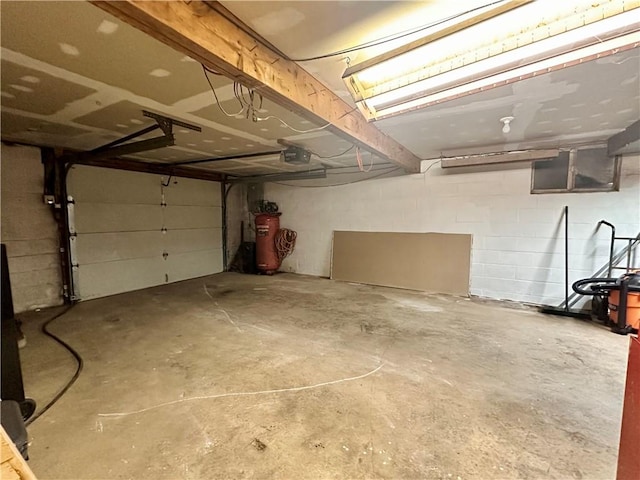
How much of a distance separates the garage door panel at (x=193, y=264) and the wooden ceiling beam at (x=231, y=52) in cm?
453

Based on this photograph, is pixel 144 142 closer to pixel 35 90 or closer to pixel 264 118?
pixel 35 90

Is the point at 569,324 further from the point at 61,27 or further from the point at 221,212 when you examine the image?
the point at 221,212

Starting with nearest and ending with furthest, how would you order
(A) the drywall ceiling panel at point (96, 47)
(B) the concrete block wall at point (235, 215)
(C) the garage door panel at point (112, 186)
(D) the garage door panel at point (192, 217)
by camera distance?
1. (A) the drywall ceiling panel at point (96, 47)
2. (C) the garage door panel at point (112, 186)
3. (D) the garage door panel at point (192, 217)
4. (B) the concrete block wall at point (235, 215)

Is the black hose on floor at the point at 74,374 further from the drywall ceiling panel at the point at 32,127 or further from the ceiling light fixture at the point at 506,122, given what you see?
the ceiling light fixture at the point at 506,122

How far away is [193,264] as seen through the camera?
235 inches

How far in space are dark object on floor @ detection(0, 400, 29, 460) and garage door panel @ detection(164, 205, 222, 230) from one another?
4.54m

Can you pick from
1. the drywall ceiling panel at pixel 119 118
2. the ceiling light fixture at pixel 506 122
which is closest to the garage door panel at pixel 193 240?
the drywall ceiling panel at pixel 119 118

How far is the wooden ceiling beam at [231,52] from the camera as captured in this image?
3.65 ft

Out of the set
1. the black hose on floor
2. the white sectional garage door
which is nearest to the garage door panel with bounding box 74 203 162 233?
the white sectional garage door

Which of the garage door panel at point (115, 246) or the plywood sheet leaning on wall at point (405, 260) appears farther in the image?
the plywood sheet leaning on wall at point (405, 260)

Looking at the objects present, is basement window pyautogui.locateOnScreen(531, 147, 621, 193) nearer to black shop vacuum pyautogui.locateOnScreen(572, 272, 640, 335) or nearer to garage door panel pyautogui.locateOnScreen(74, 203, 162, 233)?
black shop vacuum pyautogui.locateOnScreen(572, 272, 640, 335)

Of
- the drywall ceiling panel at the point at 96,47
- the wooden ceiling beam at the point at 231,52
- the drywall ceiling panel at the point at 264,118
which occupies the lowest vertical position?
the wooden ceiling beam at the point at 231,52

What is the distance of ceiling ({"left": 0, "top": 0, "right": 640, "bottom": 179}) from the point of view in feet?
4.52

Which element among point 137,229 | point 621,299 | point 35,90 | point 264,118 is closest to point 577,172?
point 621,299
